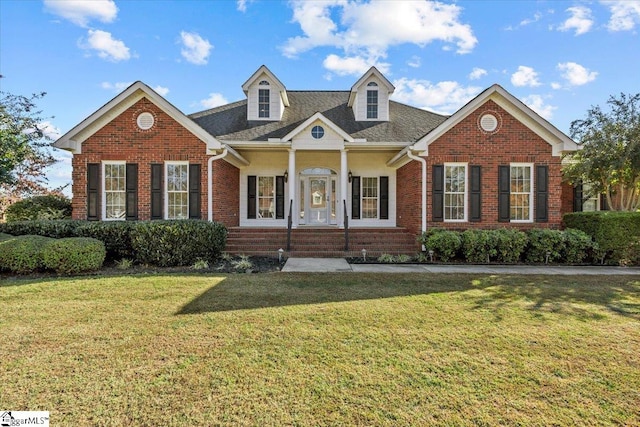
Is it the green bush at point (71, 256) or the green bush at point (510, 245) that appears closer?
the green bush at point (71, 256)

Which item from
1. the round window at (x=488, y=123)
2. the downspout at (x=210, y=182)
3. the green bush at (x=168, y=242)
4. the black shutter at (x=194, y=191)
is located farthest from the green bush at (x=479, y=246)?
the black shutter at (x=194, y=191)

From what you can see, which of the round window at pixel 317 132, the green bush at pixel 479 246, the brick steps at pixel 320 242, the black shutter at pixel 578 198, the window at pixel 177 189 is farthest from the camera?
the black shutter at pixel 578 198

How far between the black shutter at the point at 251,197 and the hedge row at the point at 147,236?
13.8ft

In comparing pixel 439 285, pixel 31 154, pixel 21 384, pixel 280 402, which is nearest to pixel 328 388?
pixel 280 402

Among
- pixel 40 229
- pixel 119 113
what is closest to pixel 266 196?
pixel 119 113

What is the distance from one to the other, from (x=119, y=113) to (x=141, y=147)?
1.39 m

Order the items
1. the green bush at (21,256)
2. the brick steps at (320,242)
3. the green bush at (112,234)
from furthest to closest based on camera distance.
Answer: the brick steps at (320,242) → the green bush at (112,234) → the green bush at (21,256)

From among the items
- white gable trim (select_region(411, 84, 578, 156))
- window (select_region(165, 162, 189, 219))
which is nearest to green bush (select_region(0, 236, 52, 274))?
window (select_region(165, 162, 189, 219))

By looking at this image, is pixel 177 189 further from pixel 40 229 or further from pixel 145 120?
pixel 40 229

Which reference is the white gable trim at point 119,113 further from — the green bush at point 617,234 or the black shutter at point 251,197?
the green bush at point 617,234

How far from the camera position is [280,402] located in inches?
110

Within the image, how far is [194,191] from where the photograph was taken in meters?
11.6

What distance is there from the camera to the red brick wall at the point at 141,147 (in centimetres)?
1143

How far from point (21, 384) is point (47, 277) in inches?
239
